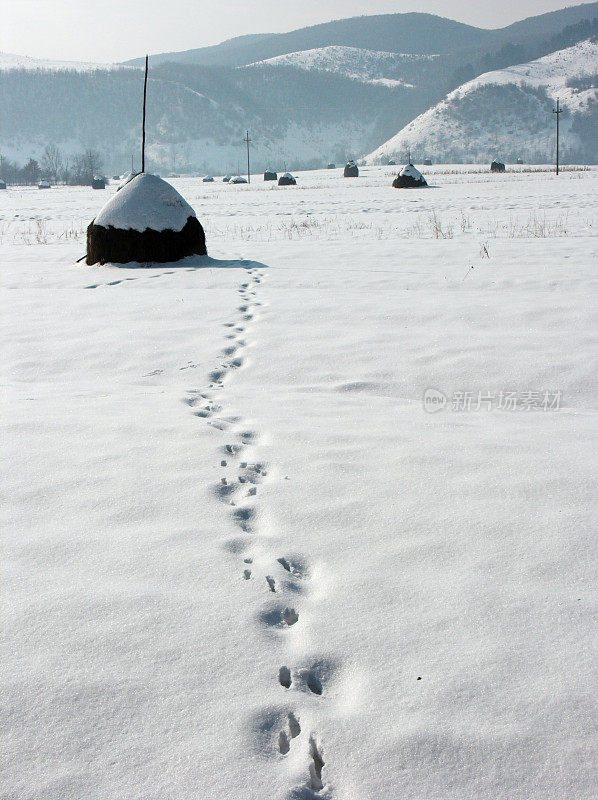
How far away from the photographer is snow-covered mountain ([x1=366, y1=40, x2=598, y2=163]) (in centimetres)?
13875

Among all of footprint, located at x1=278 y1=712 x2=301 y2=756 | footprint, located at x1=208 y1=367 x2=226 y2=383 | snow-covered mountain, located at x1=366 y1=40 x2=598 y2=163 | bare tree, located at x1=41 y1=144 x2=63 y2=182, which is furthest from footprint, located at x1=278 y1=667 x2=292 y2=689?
snow-covered mountain, located at x1=366 y1=40 x2=598 y2=163

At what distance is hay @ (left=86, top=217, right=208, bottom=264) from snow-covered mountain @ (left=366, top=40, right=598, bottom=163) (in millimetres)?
128796

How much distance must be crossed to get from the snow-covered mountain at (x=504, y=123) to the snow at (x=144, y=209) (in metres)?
129

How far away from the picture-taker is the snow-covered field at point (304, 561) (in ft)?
4.90

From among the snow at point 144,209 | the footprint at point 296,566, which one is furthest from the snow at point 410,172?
the footprint at point 296,566

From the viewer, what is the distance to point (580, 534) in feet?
7.52

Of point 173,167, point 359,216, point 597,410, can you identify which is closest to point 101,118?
point 173,167

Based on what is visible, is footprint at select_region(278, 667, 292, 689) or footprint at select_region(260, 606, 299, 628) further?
footprint at select_region(260, 606, 299, 628)

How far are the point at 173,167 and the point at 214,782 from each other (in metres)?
172

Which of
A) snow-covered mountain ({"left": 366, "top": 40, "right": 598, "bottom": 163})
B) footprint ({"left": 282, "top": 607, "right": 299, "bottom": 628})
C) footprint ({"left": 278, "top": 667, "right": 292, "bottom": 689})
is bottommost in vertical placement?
footprint ({"left": 278, "top": 667, "right": 292, "bottom": 689})

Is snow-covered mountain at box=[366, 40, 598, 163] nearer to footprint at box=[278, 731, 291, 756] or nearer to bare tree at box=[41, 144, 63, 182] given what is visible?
bare tree at box=[41, 144, 63, 182]

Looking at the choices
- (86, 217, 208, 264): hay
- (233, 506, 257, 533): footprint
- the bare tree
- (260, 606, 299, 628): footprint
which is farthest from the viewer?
the bare tree

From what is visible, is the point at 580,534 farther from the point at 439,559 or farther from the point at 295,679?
the point at 295,679

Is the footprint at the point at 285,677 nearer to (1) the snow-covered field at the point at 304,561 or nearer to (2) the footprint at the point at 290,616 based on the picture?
(1) the snow-covered field at the point at 304,561
